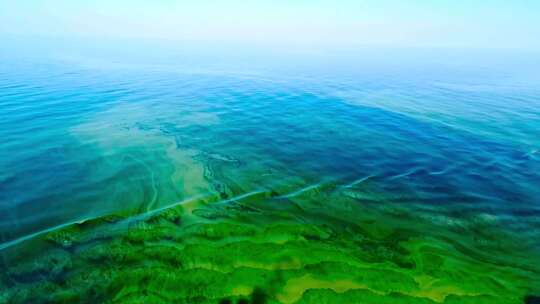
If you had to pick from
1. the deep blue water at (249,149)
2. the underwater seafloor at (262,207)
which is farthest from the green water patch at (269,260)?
the deep blue water at (249,149)

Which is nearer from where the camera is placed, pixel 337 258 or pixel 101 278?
pixel 101 278

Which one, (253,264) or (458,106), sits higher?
(458,106)

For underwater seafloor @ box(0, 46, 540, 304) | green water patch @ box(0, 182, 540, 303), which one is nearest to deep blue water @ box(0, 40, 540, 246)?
underwater seafloor @ box(0, 46, 540, 304)

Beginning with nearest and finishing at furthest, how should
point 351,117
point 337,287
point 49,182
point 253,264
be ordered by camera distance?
1. point 337,287
2. point 253,264
3. point 49,182
4. point 351,117

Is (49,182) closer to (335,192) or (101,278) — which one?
(101,278)

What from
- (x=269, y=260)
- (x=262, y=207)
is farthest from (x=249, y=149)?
(x=269, y=260)

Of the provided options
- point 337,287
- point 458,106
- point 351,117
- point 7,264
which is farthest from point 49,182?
point 458,106
